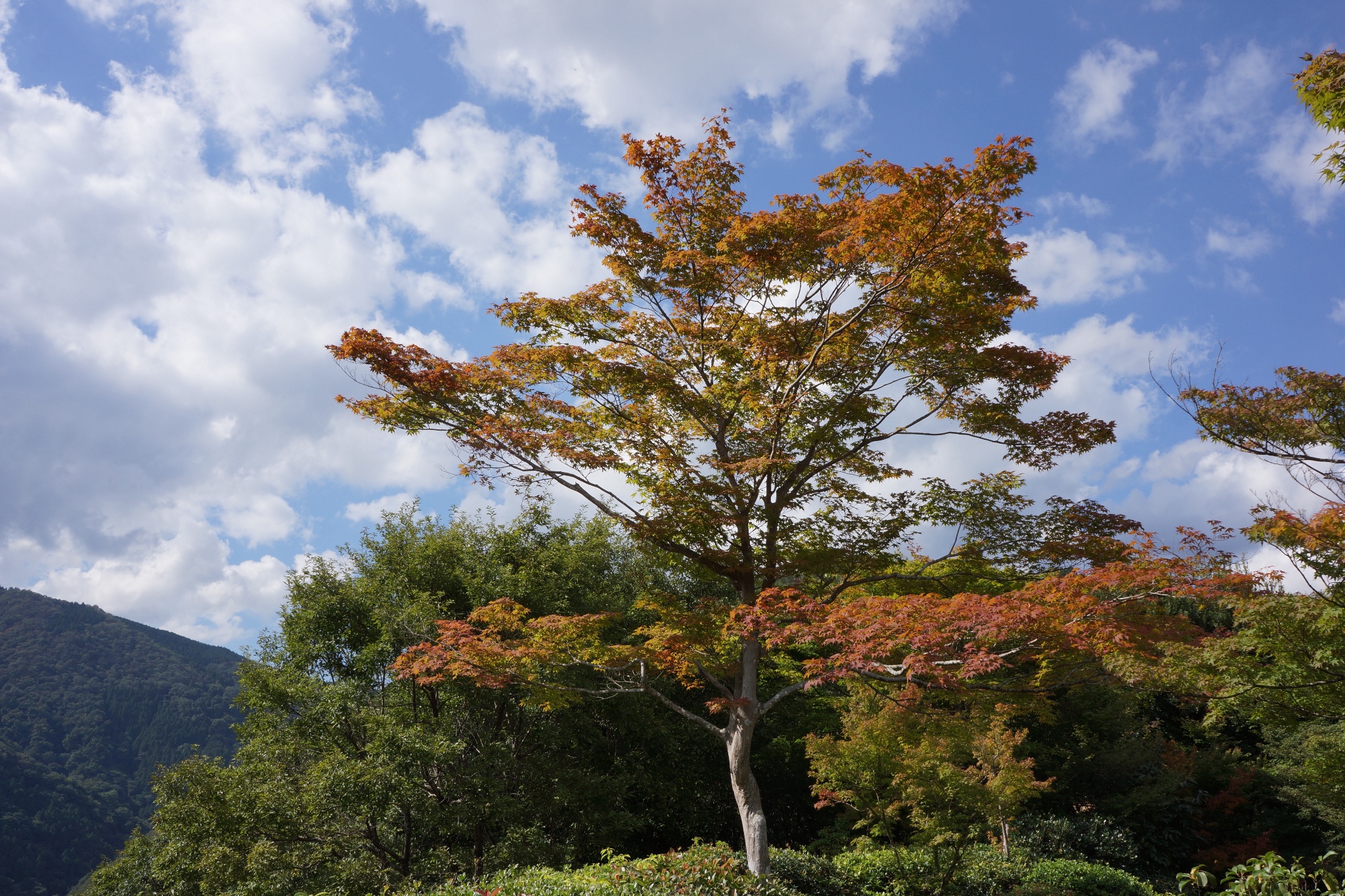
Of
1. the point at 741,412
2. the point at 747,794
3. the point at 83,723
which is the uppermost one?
the point at 741,412

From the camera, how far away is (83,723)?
75.1 metres

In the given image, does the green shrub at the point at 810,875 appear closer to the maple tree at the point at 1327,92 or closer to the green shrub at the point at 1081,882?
the green shrub at the point at 1081,882

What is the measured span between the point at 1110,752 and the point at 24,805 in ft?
245

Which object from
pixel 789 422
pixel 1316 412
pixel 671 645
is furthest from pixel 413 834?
pixel 1316 412

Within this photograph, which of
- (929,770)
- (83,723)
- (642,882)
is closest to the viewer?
(642,882)

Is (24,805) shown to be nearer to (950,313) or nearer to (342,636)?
(342,636)

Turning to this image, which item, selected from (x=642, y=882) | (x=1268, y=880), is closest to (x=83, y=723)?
(x=642, y=882)

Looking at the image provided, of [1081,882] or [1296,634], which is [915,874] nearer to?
[1081,882]

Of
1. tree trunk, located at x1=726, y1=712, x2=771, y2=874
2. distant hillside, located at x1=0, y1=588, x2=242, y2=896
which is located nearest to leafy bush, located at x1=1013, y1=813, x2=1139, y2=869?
tree trunk, located at x1=726, y1=712, x2=771, y2=874

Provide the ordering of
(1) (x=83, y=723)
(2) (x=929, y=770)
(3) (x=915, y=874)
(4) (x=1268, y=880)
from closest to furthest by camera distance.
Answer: (4) (x=1268, y=880) → (2) (x=929, y=770) → (3) (x=915, y=874) → (1) (x=83, y=723)

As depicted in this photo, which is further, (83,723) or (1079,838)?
(83,723)

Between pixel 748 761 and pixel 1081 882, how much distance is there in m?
6.75

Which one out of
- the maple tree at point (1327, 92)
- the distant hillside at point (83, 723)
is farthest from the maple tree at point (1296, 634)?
the distant hillside at point (83, 723)

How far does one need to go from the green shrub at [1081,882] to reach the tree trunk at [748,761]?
16.3 feet
